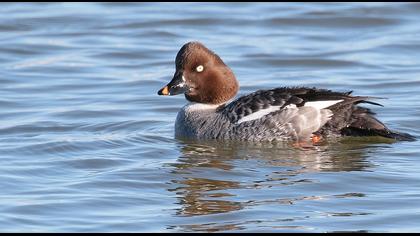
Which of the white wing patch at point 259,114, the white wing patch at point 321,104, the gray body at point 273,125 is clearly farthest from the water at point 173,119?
the white wing patch at point 321,104

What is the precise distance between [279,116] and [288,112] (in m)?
0.10

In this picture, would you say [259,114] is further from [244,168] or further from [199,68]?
[244,168]

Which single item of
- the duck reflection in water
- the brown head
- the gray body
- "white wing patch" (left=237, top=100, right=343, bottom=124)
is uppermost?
the brown head

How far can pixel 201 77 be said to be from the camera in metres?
12.7

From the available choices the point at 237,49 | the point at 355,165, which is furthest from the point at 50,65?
the point at 355,165

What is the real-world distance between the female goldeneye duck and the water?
0.18 metres

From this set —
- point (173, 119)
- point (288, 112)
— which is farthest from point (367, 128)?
point (173, 119)

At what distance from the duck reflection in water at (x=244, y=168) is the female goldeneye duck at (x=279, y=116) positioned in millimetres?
132

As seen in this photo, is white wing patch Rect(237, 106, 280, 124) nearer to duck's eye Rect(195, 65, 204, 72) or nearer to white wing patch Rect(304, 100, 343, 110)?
white wing patch Rect(304, 100, 343, 110)

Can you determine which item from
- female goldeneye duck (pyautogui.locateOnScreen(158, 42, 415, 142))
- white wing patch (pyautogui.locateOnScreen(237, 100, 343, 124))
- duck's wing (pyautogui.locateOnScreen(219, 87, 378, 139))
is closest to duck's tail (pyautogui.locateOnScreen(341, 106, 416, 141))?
female goldeneye duck (pyautogui.locateOnScreen(158, 42, 415, 142))

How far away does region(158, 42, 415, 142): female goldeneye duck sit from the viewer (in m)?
12.0

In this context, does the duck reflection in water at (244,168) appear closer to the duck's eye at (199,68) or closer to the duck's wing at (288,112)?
the duck's wing at (288,112)

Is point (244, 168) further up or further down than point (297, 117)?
further down

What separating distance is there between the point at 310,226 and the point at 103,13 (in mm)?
13348
